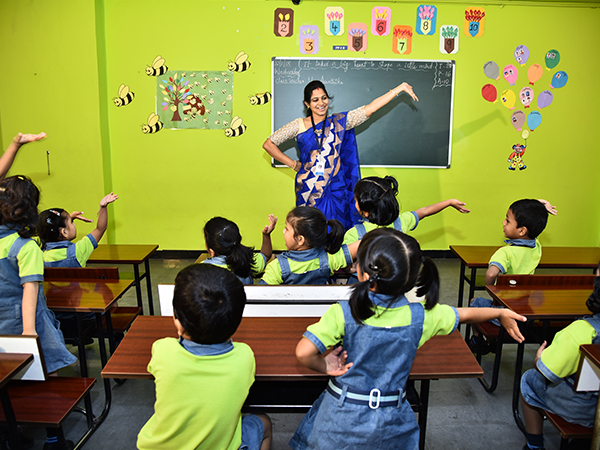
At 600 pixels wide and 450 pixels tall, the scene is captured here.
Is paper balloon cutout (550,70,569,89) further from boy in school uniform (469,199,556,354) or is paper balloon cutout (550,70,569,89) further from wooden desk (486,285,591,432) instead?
wooden desk (486,285,591,432)

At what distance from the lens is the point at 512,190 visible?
14.6ft

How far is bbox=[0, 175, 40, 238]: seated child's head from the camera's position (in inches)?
68.5

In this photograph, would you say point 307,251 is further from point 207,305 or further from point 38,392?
point 38,392

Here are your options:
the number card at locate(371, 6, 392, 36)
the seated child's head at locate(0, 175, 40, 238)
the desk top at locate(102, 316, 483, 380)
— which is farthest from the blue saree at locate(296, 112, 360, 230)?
the seated child's head at locate(0, 175, 40, 238)

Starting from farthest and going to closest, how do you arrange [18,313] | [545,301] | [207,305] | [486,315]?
[545,301]
[18,313]
[486,315]
[207,305]

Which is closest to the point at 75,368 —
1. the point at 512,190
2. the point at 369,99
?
the point at 369,99

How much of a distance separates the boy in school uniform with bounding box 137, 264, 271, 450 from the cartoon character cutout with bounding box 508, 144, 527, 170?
4.08 meters

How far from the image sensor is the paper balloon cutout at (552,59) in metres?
4.19

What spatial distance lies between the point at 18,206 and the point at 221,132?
2.72 meters

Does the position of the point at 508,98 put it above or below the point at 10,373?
above

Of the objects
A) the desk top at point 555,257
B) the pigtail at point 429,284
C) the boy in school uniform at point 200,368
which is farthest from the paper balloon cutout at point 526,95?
the boy in school uniform at point 200,368

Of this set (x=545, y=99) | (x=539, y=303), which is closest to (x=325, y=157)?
(x=539, y=303)

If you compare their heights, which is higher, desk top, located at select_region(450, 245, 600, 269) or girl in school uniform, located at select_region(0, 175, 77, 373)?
girl in school uniform, located at select_region(0, 175, 77, 373)

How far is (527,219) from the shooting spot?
2350 mm
